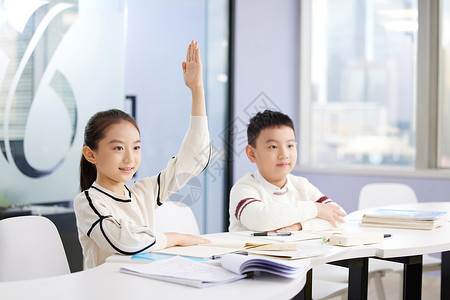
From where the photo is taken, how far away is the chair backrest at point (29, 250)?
168cm

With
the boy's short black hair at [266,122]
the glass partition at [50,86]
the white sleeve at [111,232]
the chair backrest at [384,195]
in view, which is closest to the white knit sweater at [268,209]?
the boy's short black hair at [266,122]

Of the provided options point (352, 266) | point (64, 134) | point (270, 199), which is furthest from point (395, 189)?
point (64, 134)

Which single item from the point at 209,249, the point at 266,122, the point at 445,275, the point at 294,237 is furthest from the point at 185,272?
the point at 445,275

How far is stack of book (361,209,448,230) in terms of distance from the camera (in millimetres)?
2029

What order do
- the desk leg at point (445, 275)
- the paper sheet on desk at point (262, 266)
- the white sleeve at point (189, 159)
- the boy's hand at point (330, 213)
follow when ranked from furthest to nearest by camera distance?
the desk leg at point (445, 275), the boy's hand at point (330, 213), the white sleeve at point (189, 159), the paper sheet on desk at point (262, 266)

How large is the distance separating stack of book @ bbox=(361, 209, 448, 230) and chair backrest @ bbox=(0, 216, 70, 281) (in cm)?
110

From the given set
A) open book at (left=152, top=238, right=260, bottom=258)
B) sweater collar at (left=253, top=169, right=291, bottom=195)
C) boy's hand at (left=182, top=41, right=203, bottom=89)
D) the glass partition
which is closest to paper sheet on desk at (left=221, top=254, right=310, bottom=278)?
open book at (left=152, top=238, right=260, bottom=258)

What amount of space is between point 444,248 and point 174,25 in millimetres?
2622

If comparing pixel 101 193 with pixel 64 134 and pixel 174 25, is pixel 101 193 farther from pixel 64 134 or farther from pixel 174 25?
pixel 174 25

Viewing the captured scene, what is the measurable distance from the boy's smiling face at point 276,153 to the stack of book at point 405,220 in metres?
0.35

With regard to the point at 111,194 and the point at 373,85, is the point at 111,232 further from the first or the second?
the point at 373,85

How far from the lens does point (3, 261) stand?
5.47ft

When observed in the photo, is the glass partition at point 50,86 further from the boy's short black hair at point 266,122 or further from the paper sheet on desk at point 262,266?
the paper sheet on desk at point 262,266

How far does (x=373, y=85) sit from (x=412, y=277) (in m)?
2.83
